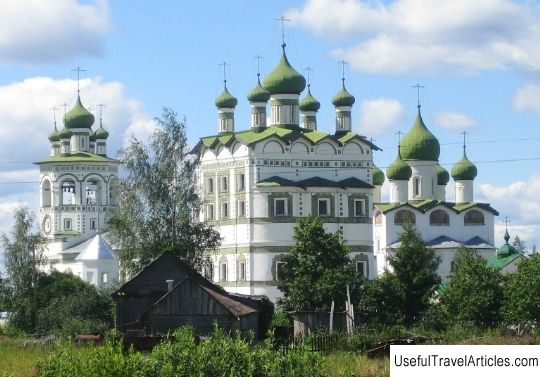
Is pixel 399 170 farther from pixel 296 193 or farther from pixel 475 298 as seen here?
pixel 475 298

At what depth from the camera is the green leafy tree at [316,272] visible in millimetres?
38781

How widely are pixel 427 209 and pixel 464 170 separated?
293 centimetres

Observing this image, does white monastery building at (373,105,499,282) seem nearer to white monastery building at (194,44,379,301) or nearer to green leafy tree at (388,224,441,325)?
white monastery building at (194,44,379,301)

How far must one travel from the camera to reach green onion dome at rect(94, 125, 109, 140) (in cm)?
7484

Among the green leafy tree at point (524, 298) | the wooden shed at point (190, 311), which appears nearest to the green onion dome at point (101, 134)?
the wooden shed at point (190, 311)

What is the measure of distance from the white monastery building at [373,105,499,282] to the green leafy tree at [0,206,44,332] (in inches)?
673

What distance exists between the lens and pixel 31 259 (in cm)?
4916

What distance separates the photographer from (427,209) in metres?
62.0

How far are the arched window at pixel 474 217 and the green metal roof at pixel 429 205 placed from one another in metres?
0.24

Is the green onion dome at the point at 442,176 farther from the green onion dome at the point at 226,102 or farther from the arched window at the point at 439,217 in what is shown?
the green onion dome at the point at 226,102

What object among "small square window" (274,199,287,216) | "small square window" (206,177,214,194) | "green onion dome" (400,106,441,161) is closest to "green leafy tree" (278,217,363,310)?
"small square window" (274,199,287,216)

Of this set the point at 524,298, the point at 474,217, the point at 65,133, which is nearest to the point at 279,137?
the point at 474,217

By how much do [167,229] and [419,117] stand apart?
22.6 metres

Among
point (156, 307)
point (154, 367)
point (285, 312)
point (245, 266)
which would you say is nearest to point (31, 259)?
point (245, 266)
